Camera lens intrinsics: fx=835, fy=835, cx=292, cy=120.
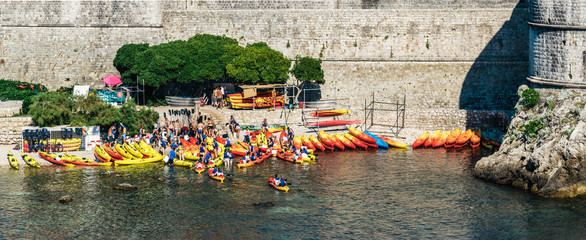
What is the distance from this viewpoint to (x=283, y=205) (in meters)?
42.5

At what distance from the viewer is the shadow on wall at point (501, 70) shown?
60.9m

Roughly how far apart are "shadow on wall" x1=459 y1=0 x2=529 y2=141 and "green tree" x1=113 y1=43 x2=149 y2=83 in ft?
79.2

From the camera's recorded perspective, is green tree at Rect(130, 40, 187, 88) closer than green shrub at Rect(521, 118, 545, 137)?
No

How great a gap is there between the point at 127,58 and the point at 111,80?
2017 millimetres

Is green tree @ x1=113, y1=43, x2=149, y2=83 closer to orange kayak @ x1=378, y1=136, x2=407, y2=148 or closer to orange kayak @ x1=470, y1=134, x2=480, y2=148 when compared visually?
orange kayak @ x1=378, y1=136, x2=407, y2=148

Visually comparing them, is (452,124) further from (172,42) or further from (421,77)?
(172,42)

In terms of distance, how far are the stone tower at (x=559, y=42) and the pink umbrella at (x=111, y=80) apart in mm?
29438

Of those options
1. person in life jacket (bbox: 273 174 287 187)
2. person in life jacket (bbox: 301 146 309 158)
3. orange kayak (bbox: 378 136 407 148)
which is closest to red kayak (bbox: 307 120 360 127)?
orange kayak (bbox: 378 136 407 148)

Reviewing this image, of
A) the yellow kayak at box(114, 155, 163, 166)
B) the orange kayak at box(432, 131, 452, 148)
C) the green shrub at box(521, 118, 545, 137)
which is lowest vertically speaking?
the yellow kayak at box(114, 155, 163, 166)

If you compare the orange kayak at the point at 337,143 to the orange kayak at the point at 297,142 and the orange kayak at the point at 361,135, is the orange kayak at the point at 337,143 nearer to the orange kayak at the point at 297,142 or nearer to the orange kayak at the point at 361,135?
the orange kayak at the point at 361,135

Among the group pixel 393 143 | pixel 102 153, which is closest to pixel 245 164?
pixel 102 153

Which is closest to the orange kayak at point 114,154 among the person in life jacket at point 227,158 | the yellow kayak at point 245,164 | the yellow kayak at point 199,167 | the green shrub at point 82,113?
the green shrub at point 82,113

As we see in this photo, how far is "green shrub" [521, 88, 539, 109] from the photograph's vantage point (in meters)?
52.0

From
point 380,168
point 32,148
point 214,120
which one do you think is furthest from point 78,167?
point 380,168
